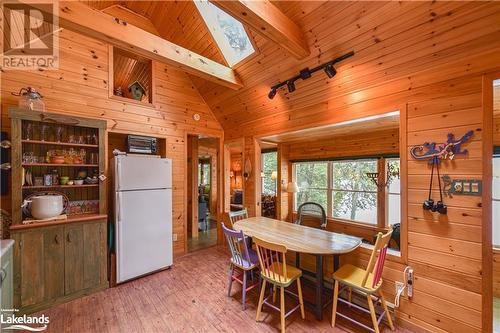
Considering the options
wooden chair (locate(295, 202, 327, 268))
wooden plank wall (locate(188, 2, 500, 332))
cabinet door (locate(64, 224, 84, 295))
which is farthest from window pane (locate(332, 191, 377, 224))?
cabinet door (locate(64, 224, 84, 295))

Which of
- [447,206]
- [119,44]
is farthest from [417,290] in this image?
[119,44]

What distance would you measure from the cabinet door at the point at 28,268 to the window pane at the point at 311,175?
451 centimetres

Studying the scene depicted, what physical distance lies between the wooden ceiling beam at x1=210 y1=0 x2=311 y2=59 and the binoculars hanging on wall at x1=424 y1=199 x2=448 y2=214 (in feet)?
6.27

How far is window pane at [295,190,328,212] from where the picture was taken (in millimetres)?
4652

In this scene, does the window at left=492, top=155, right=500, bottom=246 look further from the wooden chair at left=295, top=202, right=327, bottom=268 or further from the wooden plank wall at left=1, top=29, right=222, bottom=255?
the wooden plank wall at left=1, top=29, right=222, bottom=255

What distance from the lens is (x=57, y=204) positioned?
2.43m

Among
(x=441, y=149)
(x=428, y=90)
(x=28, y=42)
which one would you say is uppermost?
(x=28, y=42)

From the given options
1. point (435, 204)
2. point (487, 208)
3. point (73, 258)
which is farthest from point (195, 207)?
point (487, 208)

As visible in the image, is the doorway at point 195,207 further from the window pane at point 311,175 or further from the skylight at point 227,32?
the window pane at point 311,175

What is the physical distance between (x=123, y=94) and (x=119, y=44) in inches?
56.0

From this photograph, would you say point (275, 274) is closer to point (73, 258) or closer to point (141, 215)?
point (141, 215)

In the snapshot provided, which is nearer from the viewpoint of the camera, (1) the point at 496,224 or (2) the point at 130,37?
(2) the point at 130,37

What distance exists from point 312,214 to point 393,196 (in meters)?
1.45

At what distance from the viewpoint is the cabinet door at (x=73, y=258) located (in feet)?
7.95
